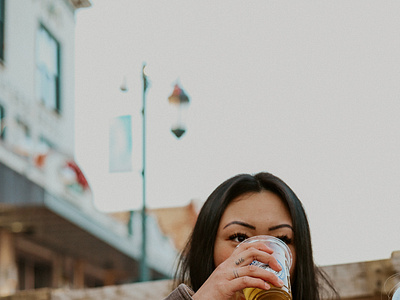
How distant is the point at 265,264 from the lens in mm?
1872

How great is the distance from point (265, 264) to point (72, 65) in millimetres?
20331

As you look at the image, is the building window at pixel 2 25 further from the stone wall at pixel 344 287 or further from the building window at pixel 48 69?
the stone wall at pixel 344 287

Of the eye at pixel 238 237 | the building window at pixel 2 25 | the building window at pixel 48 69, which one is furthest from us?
the building window at pixel 48 69

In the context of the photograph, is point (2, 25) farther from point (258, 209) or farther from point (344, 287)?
point (258, 209)

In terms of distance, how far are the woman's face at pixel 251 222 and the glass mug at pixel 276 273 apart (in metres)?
0.18

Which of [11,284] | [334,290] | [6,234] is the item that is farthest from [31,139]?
[334,290]

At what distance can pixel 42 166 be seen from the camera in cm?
1675

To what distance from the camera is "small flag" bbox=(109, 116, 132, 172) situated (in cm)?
1127

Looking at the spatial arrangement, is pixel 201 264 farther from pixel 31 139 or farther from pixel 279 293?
pixel 31 139

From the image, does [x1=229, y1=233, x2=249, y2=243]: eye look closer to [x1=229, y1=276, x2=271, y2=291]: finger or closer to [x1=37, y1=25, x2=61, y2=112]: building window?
[x1=229, y1=276, x2=271, y2=291]: finger

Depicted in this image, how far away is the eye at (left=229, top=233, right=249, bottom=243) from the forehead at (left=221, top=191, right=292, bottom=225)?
0.16 feet

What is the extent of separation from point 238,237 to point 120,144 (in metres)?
9.45

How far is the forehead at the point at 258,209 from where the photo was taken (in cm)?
223

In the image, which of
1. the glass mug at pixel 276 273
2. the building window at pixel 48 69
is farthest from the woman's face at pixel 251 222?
the building window at pixel 48 69
